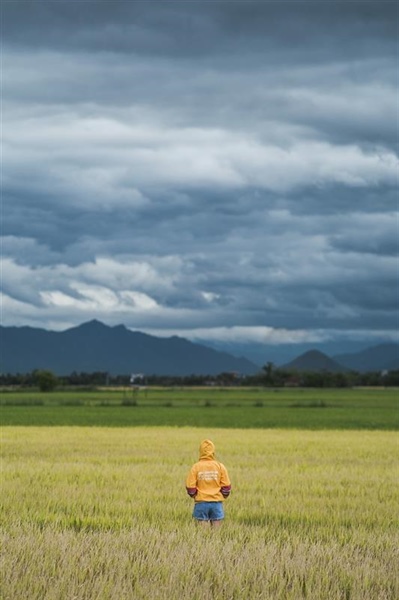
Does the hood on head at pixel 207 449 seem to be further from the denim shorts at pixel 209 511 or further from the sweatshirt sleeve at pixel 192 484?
the denim shorts at pixel 209 511

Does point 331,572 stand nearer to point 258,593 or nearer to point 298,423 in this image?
point 258,593

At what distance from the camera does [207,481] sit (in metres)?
11.1

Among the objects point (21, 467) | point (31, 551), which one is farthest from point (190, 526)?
point (21, 467)

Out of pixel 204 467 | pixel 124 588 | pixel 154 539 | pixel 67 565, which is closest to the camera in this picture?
pixel 124 588

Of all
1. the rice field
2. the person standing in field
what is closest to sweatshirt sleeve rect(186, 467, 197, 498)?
the person standing in field

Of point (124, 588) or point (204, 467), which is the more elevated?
point (204, 467)

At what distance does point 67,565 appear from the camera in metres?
8.65

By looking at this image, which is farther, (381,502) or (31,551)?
(381,502)

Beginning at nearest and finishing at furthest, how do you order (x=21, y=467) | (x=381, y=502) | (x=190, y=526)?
(x=190, y=526) < (x=381, y=502) < (x=21, y=467)

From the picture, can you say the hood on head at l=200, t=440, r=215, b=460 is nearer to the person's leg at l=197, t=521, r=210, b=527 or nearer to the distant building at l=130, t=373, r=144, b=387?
the person's leg at l=197, t=521, r=210, b=527

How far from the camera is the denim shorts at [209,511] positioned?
1132 centimetres

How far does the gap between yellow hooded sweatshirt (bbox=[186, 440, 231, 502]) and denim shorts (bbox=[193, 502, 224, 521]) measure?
0.34 feet

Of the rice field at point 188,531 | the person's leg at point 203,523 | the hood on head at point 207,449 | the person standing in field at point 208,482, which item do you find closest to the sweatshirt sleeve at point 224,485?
the person standing in field at point 208,482

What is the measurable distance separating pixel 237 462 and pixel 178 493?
7989mm
